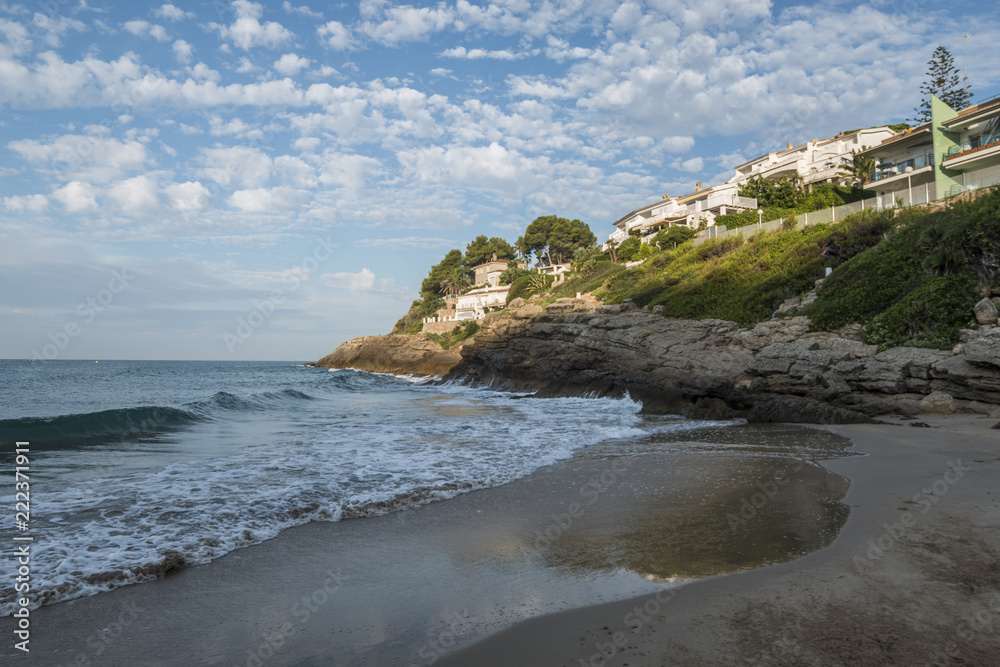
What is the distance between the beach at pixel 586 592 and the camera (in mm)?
3281

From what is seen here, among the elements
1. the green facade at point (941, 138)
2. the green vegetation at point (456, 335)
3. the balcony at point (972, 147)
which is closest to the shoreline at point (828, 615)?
the balcony at point (972, 147)

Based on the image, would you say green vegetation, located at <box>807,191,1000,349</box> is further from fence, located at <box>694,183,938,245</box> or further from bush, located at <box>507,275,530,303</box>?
bush, located at <box>507,275,530,303</box>

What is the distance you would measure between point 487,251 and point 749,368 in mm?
71446

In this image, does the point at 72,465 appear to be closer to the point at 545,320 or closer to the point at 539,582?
the point at 539,582

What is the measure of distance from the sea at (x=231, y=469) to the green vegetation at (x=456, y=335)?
128 ft

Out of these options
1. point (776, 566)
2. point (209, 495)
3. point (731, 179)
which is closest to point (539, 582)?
point (776, 566)

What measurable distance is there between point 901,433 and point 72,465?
16618mm

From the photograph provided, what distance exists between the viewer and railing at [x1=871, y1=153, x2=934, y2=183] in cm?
3150

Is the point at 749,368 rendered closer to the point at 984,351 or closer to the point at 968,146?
the point at 984,351

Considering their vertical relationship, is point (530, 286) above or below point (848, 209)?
above

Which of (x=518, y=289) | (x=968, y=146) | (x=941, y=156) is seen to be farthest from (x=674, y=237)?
(x=518, y=289)

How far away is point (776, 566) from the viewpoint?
440 cm

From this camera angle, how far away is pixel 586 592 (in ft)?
13.7

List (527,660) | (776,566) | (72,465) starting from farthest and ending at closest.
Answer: (72,465), (776,566), (527,660)
